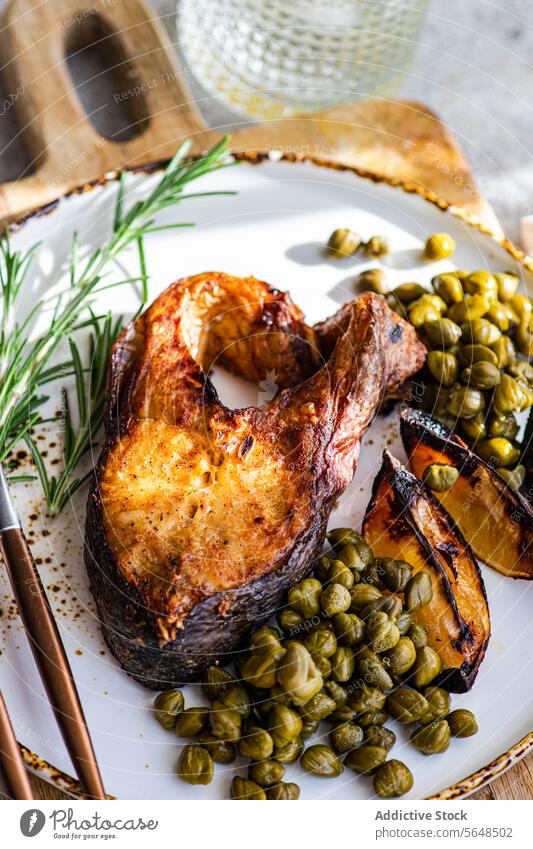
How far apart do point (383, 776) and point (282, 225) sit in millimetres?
1841

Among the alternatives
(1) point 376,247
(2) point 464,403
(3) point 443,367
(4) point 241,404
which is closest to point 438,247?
(1) point 376,247

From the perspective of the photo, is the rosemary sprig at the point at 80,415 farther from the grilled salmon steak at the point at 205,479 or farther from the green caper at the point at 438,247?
the green caper at the point at 438,247

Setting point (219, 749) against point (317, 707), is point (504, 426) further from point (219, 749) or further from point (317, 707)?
point (219, 749)

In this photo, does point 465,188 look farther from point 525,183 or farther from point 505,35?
point 505,35

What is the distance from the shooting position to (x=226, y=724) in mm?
2117

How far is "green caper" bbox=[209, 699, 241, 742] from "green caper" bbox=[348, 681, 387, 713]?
Answer: 0.95 ft

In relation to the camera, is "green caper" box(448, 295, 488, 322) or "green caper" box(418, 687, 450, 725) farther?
"green caper" box(448, 295, 488, 322)

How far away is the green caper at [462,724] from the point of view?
2.27 metres

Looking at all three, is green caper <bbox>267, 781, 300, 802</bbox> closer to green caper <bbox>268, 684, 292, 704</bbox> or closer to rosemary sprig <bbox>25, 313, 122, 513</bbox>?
green caper <bbox>268, 684, 292, 704</bbox>

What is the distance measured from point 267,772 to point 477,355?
1408 mm

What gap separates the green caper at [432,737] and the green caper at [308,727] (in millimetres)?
287

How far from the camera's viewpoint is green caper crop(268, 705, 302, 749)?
2068mm

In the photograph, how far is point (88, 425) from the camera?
2551 mm

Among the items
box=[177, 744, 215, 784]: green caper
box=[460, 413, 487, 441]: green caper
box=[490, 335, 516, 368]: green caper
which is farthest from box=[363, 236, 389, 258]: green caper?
box=[177, 744, 215, 784]: green caper
